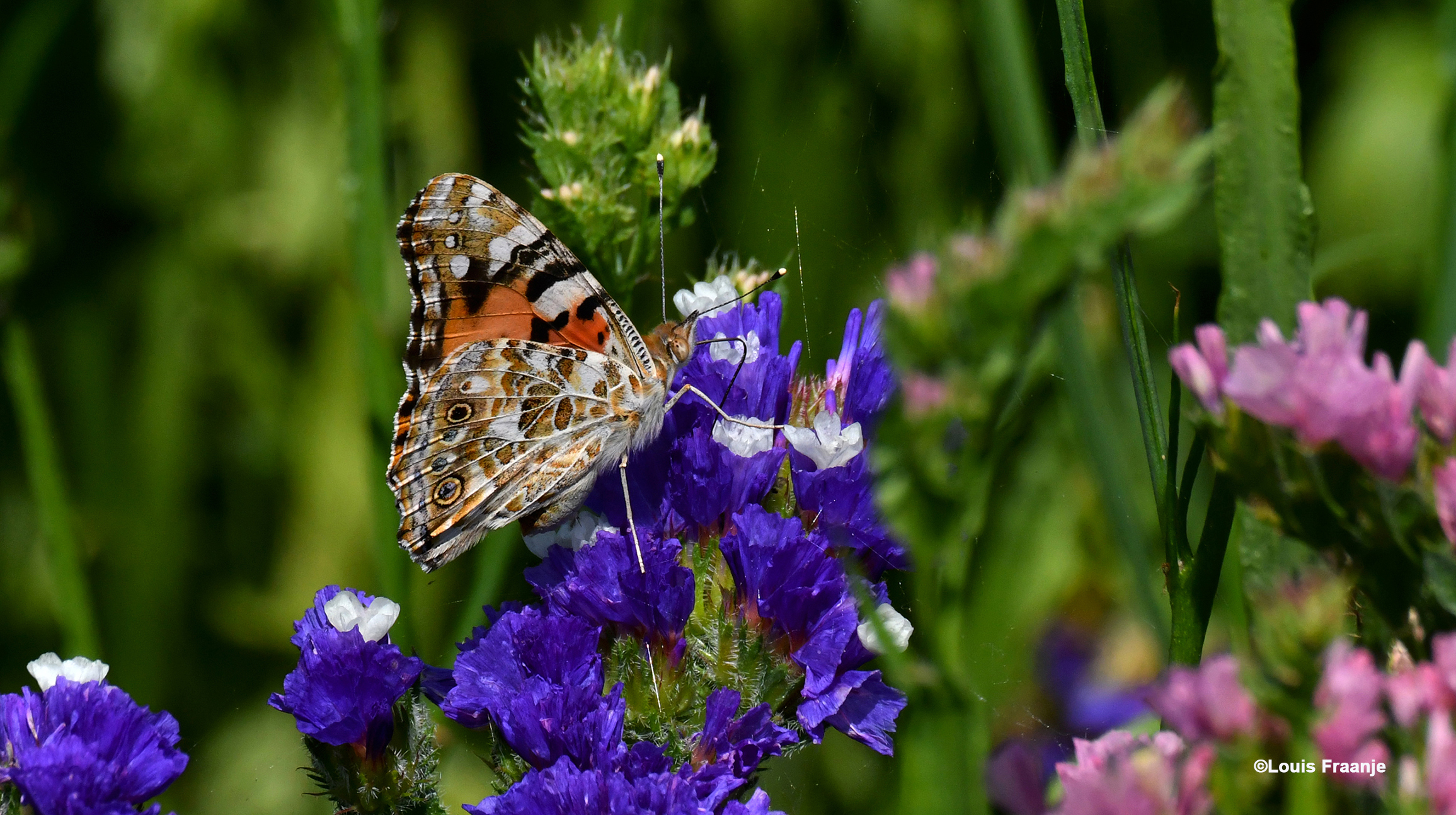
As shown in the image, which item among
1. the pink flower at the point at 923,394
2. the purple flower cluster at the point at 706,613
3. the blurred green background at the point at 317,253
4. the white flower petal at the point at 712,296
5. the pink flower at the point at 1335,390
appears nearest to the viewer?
the pink flower at the point at 923,394

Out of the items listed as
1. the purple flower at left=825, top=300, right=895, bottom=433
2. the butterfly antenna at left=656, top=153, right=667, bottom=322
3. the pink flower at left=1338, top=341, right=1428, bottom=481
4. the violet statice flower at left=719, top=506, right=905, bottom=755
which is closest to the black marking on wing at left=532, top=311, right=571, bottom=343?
the butterfly antenna at left=656, top=153, right=667, bottom=322

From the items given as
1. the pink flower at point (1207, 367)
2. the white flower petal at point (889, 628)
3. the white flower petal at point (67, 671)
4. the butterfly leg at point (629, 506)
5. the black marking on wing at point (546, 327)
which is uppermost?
the pink flower at point (1207, 367)

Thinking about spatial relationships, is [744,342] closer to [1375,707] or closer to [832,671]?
[832,671]

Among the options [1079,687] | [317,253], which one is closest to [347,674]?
[317,253]

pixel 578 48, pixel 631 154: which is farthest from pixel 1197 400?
pixel 578 48

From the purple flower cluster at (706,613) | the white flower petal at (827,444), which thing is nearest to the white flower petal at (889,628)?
the purple flower cluster at (706,613)

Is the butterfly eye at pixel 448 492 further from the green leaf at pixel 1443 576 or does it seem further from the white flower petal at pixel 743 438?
the green leaf at pixel 1443 576
